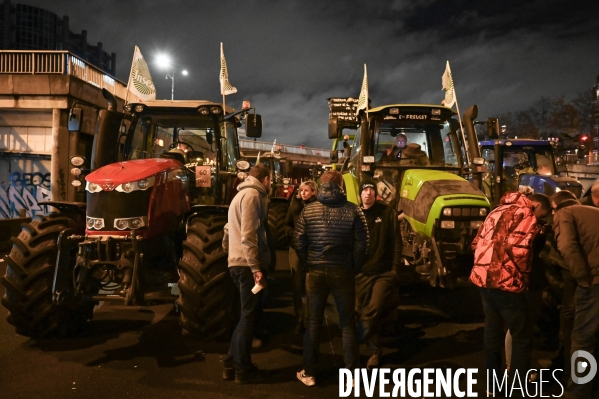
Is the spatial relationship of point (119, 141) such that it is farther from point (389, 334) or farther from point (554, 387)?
point (554, 387)

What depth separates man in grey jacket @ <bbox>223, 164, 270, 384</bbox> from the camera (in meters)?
4.33

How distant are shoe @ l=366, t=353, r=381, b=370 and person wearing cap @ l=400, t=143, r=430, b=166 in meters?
2.95

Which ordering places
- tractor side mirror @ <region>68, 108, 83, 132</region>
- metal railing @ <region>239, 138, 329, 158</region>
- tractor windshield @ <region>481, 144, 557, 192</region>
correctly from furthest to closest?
metal railing @ <region>239, 138, 329, 158</region>, tractor windshield @ <region>481, 144, 557, 192</region>, tractor side mirror @ <region>68, 108, 83, 132</region>

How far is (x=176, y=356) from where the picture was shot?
5.03m

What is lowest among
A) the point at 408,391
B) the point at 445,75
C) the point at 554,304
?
→ the point at 408,391

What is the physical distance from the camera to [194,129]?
23.4 ft

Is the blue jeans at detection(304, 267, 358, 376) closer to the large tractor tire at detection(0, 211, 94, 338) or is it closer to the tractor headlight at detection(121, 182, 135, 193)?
the tractor headlight at detection(121, 182, 135, 193)

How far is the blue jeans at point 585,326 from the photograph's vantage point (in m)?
3.91

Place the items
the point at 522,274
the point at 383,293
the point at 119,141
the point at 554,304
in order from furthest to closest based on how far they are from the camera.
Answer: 1. the point at 119,141
2. the point at 554,304
3. the point at 383,293
4. the point at 522,274

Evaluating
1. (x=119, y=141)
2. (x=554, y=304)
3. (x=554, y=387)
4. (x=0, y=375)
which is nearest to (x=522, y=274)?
(x=554, y=387)

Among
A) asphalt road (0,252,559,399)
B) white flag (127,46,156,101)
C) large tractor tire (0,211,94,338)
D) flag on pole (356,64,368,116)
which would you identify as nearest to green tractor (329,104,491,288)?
flag on pole (356,64,368,116)

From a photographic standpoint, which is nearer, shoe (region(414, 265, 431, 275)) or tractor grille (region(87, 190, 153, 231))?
tractor grille (region(87, 190, 153, 231))

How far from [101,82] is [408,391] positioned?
728 inches

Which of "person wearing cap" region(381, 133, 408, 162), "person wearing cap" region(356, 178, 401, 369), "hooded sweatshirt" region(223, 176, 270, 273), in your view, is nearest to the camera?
"hooded sweatshirt" region(223, 176, 270, 273)
